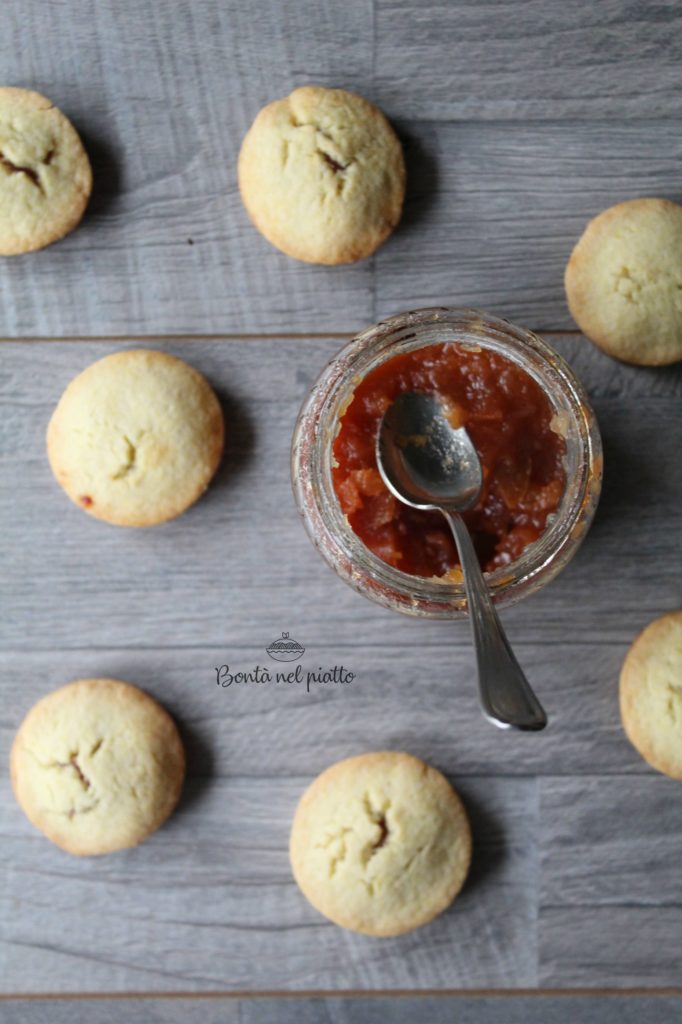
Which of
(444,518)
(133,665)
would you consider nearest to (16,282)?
(133,665)

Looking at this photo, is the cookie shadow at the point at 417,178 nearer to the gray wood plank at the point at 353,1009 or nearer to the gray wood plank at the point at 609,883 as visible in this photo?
the gray wood plank at the point at 609,883

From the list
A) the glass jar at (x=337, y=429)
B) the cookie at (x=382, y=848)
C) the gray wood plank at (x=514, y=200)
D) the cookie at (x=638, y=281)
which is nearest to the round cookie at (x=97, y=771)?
the cookie at (x=382, y=848)

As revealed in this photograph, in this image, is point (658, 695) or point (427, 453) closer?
point (427, 453)

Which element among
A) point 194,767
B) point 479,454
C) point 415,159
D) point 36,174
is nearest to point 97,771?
point 194,767

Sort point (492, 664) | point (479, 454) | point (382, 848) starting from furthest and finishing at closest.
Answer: point (382, 848) < point (479, 454) < point (492, 664)

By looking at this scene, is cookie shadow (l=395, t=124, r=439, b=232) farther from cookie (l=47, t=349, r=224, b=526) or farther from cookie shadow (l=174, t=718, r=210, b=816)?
cookie shadow (l=174, t=718, r=210, b=816)

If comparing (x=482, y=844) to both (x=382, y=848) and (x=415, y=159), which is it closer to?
(x=382, y=848)

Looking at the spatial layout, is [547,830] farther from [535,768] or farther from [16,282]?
[16,282]
